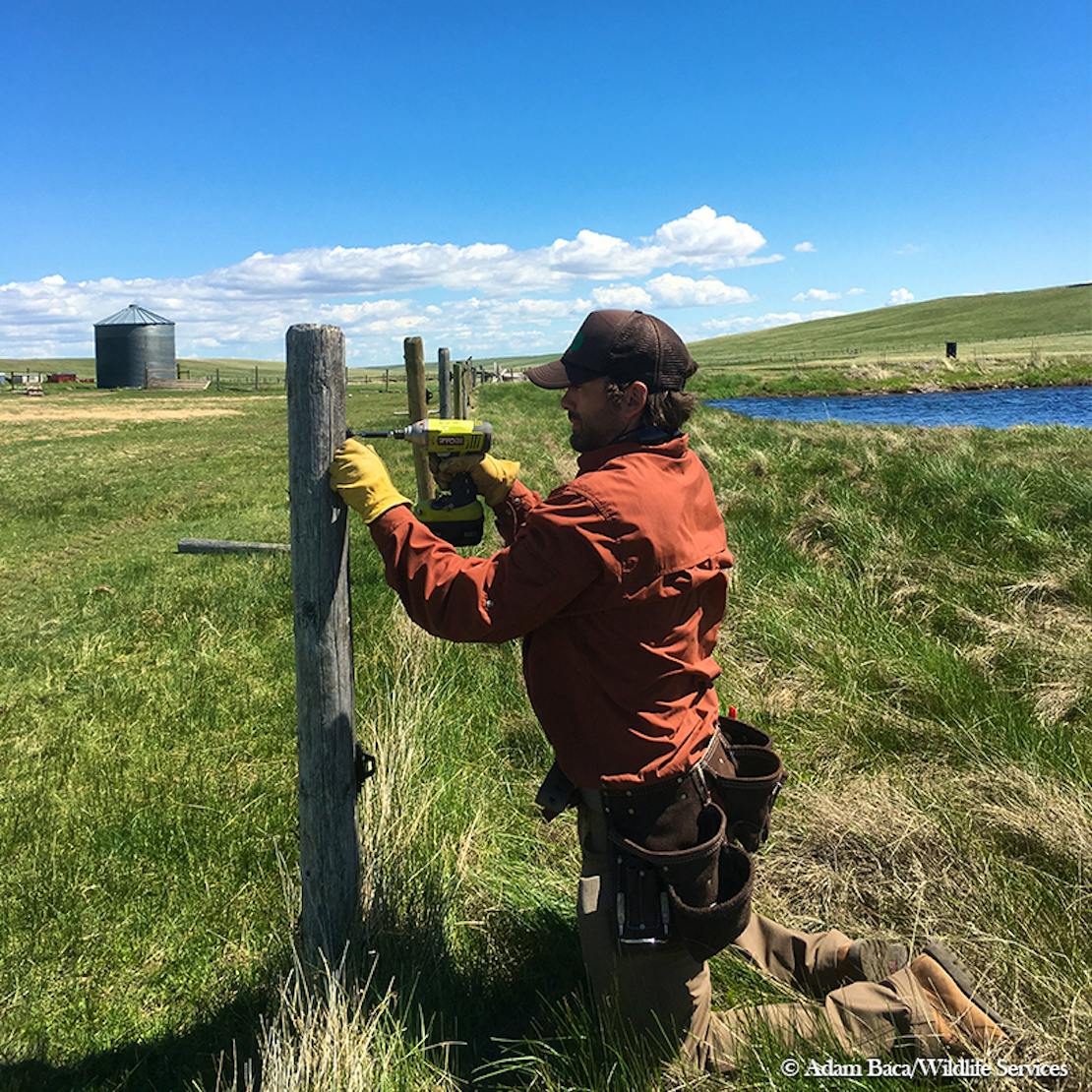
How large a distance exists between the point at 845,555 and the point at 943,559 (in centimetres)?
88

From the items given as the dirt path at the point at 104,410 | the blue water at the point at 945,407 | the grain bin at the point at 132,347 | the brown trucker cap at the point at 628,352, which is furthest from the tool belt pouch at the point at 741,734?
the grain bin at the point at 132,347

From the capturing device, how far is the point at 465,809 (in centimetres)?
387

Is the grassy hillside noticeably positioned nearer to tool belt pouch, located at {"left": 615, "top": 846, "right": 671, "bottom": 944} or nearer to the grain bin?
the grain bin

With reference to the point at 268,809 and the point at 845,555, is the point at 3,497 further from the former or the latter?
the point at 845,555

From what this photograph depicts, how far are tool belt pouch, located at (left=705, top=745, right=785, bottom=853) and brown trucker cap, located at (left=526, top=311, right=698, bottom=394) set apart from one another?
48.0 inches

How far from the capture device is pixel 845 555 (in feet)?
25.9

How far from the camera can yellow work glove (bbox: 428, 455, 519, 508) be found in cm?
274

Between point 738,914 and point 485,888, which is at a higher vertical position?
point 738,914

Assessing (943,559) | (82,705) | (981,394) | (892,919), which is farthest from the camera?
(981,394)

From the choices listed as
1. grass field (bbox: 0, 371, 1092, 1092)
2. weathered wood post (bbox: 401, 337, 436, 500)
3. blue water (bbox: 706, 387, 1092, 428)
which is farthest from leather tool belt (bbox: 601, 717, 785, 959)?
blue water (bbox: 706, 387, 1092, 428)

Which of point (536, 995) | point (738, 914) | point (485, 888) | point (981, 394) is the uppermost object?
point (981, 394)

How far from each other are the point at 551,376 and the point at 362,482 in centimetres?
69

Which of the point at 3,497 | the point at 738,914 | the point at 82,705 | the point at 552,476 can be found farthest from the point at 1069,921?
the point at 3,497

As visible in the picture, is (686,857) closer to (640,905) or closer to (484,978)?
(640,905)
